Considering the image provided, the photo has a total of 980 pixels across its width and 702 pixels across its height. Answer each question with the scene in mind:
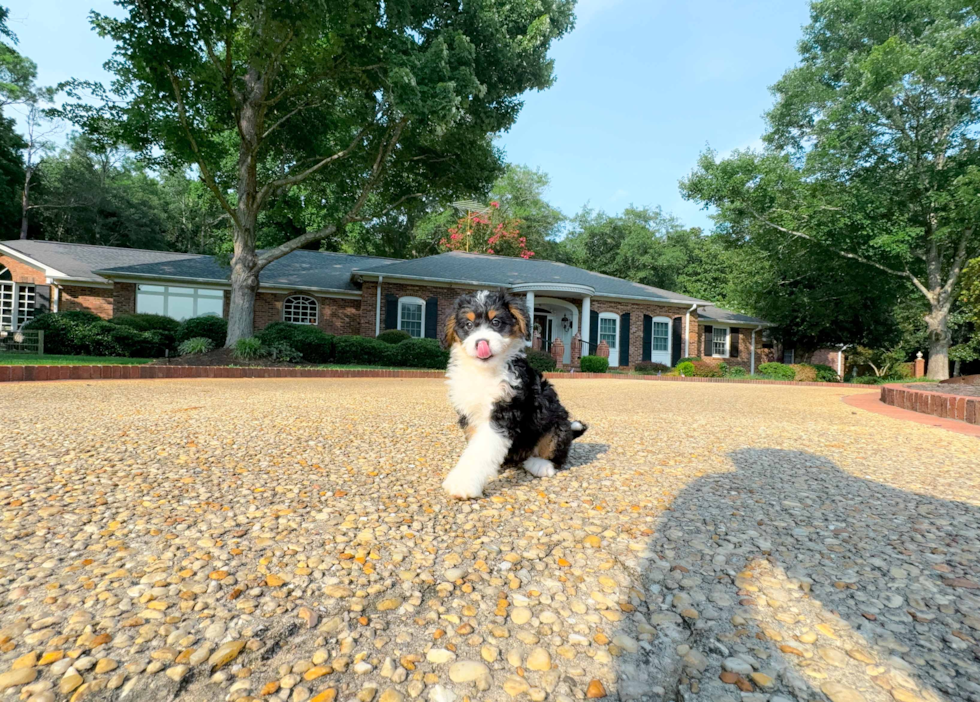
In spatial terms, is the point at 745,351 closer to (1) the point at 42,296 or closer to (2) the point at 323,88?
(2) the point at 323,88

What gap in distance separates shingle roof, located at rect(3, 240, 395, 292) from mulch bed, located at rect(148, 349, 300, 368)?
17.5 feet

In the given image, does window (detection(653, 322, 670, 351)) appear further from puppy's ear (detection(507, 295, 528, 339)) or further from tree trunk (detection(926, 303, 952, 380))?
puppy's ear (detection(507, 295, 528, 339))

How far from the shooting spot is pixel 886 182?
1711 centimetres

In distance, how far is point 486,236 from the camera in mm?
31812

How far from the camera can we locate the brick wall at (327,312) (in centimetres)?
1814

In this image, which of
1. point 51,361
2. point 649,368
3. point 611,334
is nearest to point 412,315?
point 611,334

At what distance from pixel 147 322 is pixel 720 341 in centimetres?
2449

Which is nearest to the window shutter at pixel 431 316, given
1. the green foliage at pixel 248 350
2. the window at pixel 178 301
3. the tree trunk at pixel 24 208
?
the green foliage at pixel 248 350

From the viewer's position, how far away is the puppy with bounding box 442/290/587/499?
8.11 feet

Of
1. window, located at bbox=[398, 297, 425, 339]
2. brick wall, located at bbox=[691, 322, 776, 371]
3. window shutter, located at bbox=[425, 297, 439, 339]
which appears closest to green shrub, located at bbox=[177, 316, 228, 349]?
window, located at bbox=[398, 297, 425, 339]

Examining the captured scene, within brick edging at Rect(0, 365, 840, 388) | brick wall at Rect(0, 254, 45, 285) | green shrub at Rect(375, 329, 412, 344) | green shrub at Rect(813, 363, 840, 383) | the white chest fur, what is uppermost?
brick wall at Rect(0, 254, 45, 285)

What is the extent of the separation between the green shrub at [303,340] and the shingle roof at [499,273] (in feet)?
15.4

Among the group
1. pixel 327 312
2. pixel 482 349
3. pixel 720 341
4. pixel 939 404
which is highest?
pixel 327 312

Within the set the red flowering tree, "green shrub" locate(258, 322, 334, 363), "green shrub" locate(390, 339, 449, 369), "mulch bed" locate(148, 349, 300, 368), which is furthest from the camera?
the red flowering tree
